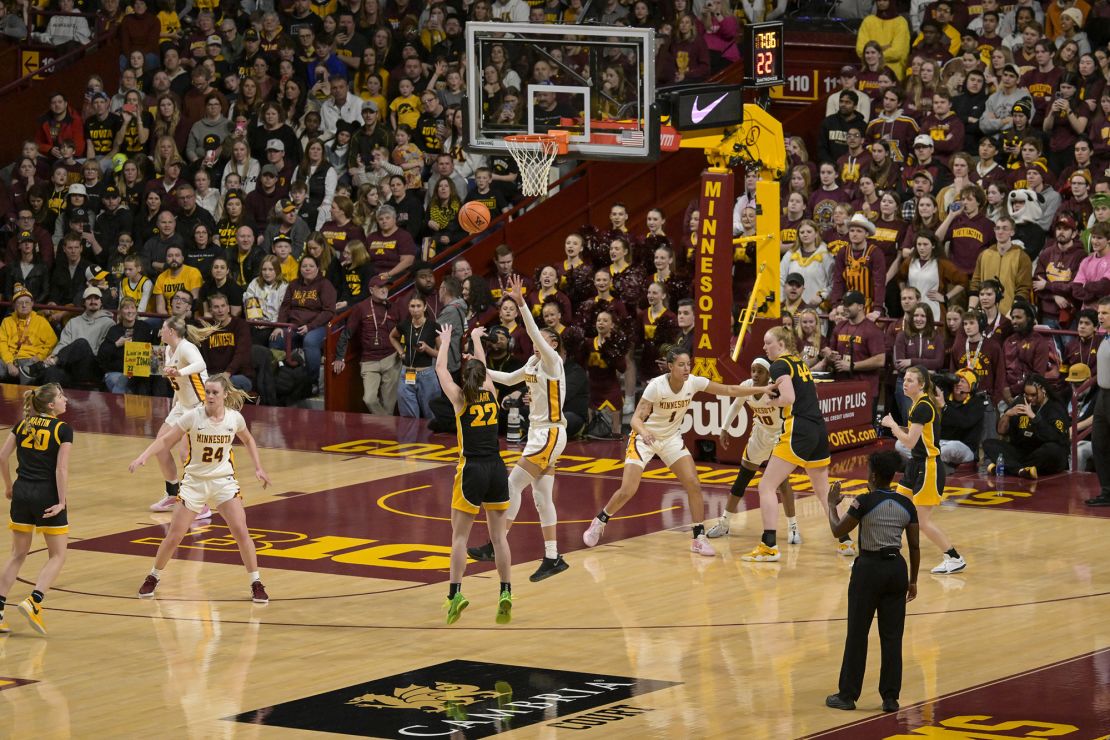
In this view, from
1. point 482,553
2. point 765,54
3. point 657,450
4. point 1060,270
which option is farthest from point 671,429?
point 1060,270

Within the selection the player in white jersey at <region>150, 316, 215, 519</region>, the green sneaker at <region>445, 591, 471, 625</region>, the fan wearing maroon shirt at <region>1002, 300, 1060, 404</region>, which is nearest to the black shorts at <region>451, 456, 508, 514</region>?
the green sneaker at <region>445, 591, 471, 625</region>

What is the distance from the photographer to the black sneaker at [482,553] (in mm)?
16344

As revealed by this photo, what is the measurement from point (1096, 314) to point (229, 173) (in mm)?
13158

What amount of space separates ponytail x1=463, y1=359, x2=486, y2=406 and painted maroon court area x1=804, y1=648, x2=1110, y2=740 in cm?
384

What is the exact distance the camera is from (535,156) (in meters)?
20.2

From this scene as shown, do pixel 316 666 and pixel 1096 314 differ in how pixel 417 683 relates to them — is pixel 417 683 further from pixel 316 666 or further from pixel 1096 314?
pixel 1096 314

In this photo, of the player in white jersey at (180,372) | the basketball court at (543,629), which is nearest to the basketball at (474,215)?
the basketball court at (543,629)

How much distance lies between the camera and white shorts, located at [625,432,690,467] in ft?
54.2

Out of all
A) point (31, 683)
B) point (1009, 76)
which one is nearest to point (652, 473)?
point (1009, 76)

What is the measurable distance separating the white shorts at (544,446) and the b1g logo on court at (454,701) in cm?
294

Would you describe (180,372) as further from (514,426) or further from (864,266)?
(864,266)

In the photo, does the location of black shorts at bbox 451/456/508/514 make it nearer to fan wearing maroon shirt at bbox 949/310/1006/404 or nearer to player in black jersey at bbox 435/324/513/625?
player in black jersey at bbox 435/324/513/625

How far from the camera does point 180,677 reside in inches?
511

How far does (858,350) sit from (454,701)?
10.5m
